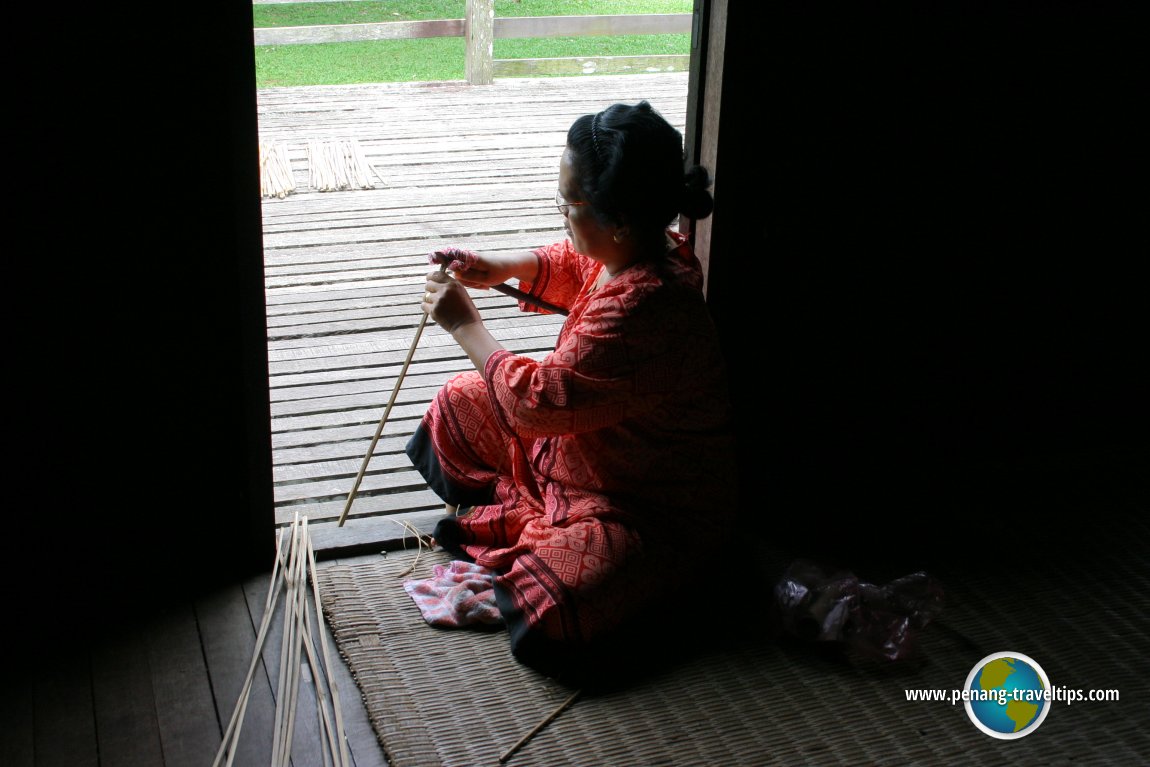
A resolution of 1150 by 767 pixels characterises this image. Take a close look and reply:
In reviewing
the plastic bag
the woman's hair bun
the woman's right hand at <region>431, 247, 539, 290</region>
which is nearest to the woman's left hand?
the woman's right hand at <region>431, 247, 539, 290</region>

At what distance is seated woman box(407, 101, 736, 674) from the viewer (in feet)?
7.10

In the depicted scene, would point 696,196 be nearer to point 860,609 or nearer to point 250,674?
point 860,609

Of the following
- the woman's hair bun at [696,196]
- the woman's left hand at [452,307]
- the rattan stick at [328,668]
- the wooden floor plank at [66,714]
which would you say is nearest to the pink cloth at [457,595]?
the rattan stick at [328,668]

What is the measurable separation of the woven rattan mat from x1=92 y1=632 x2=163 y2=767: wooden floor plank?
361 mm

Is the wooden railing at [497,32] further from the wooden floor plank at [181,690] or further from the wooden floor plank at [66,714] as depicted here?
the wooden floor plank at [66,714]

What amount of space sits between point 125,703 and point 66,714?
97 mm

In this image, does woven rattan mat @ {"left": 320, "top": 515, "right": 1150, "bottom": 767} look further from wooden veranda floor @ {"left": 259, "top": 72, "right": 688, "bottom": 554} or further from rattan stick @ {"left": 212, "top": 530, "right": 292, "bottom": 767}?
wooden veranda floor @ {"left": 259, "top": 72, "right": 688, "bottom": 554}

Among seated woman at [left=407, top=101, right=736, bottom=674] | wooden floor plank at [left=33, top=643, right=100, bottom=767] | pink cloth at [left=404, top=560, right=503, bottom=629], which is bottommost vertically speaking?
wooden floor plank at [left=33, top=643, right=100, bottom=767]

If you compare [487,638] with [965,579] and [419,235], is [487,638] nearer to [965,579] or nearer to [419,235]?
[965,579]

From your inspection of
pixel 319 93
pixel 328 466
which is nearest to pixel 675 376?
pixel 328 466

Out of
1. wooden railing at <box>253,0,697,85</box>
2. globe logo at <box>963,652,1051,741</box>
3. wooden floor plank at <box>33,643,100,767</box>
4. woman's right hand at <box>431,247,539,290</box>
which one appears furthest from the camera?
wooden railing at <box>253,0,697,85</box>

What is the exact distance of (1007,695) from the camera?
2215 millimetres

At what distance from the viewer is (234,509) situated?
95.6 inches

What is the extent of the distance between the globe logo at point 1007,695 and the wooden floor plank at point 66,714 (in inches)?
61.2
